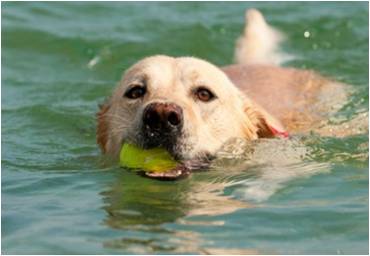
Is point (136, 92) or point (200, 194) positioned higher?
point (136, 92)

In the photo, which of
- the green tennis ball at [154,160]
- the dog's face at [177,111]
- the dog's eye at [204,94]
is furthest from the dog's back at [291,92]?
the green tennis ball at [154,160]

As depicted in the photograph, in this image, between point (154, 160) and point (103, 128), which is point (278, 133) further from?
point (154, 160)

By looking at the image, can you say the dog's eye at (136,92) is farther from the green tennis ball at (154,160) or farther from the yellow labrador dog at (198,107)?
the green tennis ball at (154,160)

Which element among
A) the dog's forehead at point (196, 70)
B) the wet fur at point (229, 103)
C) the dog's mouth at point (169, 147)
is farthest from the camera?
the dog's forehead at point (196, 70)

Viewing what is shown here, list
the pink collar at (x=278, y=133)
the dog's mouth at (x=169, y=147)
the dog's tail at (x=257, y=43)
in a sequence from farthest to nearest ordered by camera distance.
A: the dog's tail at (x=257, y=43)
the pink collar at (x=278, y=133)
the dog's mouth at (x=169, y=147)

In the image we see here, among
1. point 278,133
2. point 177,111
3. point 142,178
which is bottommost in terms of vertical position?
point 142,178

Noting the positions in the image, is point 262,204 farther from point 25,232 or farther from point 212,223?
point 25,232

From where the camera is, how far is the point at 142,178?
573 centimetres

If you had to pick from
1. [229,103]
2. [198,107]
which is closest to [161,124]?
[198,107]

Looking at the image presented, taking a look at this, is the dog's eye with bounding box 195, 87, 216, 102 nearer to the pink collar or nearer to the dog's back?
the pink collar

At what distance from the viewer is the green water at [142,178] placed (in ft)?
15.4

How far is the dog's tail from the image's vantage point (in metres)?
9.79

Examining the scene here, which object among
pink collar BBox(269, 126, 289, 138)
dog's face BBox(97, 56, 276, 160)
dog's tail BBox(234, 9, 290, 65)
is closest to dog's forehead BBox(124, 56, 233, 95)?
dog's face BBox(97, 56, 276, 160)

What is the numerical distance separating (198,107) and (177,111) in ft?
2.52
